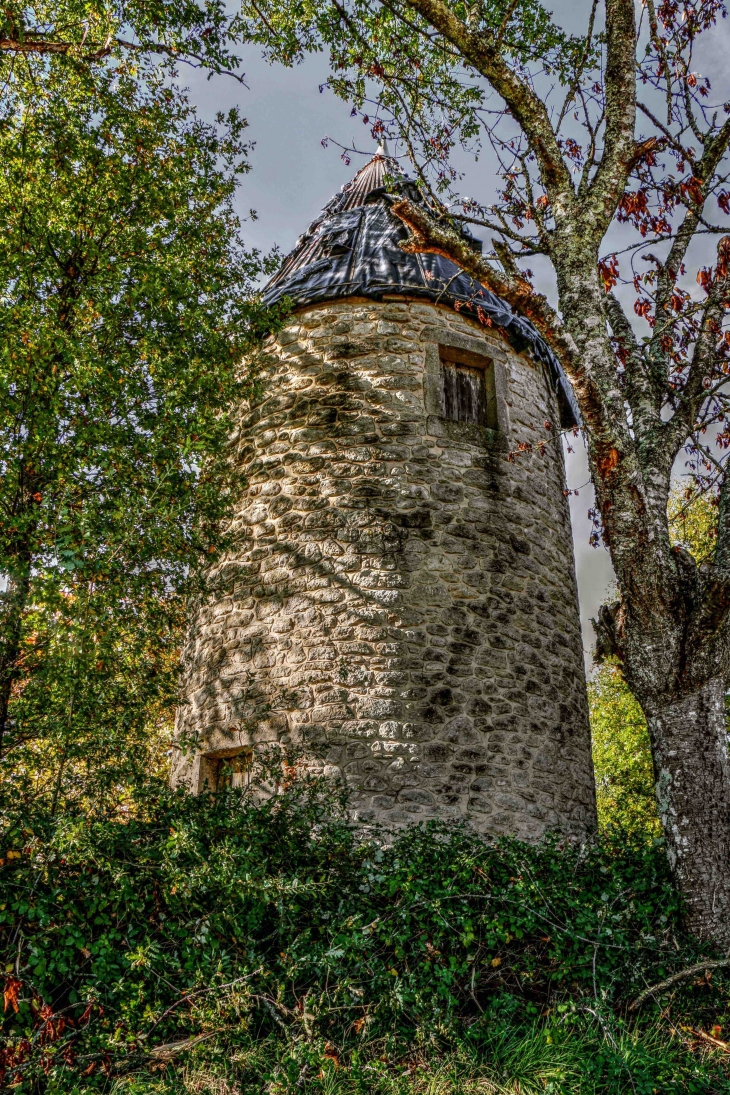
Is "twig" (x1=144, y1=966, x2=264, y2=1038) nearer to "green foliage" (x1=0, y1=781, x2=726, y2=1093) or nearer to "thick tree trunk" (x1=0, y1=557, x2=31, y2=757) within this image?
"green foliage" (x1=0, y1=781, x2=726, y2=1093)

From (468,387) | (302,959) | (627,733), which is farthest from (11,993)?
(627,733)

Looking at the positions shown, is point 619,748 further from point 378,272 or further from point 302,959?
point 302,959

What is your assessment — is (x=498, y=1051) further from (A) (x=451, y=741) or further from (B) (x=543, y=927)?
(A) (x=451, y=741)

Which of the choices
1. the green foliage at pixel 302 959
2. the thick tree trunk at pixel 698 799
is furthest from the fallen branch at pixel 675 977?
the thick tree trunk at pixel 698 799

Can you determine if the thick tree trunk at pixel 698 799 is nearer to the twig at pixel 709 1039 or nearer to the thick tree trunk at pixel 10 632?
the twig at pixel 709 1039

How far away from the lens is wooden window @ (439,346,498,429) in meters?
7.25

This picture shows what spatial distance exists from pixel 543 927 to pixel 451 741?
1842 mm

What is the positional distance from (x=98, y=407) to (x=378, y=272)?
3595 millimetres

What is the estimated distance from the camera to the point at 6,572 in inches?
162

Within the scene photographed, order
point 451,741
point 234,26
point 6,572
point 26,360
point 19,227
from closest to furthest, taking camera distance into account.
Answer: point 6,572
point 26,360
point 19,227
point 451,741
point 234,26

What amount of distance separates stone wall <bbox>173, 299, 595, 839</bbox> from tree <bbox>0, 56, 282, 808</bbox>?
91 cm

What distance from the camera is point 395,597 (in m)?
6.23

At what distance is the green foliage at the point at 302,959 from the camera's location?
336cm

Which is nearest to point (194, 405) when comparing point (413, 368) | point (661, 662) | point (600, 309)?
point (413, 368)
